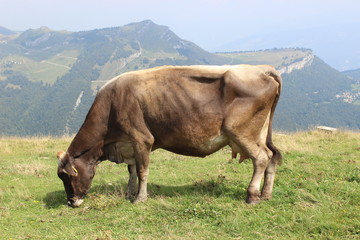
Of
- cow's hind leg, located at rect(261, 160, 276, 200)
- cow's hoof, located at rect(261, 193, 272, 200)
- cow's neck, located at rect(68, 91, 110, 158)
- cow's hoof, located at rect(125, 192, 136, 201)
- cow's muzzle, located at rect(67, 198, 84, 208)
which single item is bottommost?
cow's hoof, located at rect(125, 192, 136, 201)

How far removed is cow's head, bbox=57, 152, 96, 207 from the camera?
8.06 metres

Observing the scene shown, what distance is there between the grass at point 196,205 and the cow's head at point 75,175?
0.25 metres

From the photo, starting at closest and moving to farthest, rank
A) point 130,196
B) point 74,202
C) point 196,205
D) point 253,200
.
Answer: point 196,205
point 253,200
point 74,202
point 130,196

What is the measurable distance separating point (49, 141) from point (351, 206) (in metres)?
15.8

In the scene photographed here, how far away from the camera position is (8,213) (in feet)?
25.1

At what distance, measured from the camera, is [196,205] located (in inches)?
269

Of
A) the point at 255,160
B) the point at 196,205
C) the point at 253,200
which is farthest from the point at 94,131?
the point at 253,200

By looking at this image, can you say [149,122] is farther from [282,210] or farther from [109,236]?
[282,210]

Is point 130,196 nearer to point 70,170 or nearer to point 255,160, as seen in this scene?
point 70,170

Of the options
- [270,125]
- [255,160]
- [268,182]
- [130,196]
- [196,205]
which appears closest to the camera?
[196,205]

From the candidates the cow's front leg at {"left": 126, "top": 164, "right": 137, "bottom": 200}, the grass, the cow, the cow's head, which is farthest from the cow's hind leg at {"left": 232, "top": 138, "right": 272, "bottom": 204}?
the cow's head

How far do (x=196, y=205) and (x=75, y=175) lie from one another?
299 cm

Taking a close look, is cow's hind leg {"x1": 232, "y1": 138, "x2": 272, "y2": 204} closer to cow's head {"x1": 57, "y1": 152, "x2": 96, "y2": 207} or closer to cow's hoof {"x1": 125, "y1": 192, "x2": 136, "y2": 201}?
cow's hoof {"x1": 125, "y1": 192, "x2": 136, "y2": 201}

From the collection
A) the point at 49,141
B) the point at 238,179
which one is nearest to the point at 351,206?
the point at 238,179
